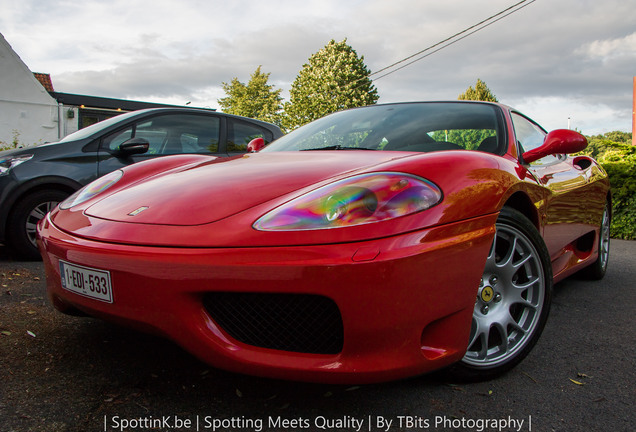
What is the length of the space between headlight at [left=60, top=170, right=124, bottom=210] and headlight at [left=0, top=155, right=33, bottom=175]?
2092mm

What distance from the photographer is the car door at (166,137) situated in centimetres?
440

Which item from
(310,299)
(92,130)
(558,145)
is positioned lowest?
(310,299)

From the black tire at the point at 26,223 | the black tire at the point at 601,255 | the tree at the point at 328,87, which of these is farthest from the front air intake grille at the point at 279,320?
the tree at the point at 328,87

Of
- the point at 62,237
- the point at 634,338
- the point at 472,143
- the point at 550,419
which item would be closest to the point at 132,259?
the point at 62,237

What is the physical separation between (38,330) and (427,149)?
1.97 m

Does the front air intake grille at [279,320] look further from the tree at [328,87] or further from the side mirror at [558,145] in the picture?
the tree at [328,87]

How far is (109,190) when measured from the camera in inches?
86.4

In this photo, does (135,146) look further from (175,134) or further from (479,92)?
(479,92)

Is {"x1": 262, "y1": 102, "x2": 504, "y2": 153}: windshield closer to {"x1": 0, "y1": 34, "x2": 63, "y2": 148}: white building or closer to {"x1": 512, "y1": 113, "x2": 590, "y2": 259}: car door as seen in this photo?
{"x1": 512, "y1": 113, "x2": 590, "y2": 259}: car door

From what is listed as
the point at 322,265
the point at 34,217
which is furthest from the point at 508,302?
the point at 34,217

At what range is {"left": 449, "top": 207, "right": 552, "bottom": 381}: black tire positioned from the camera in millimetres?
1873

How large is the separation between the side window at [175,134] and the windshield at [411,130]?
2.14m

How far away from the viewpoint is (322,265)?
139 centimetres

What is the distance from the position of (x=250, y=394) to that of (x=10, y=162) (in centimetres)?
333
